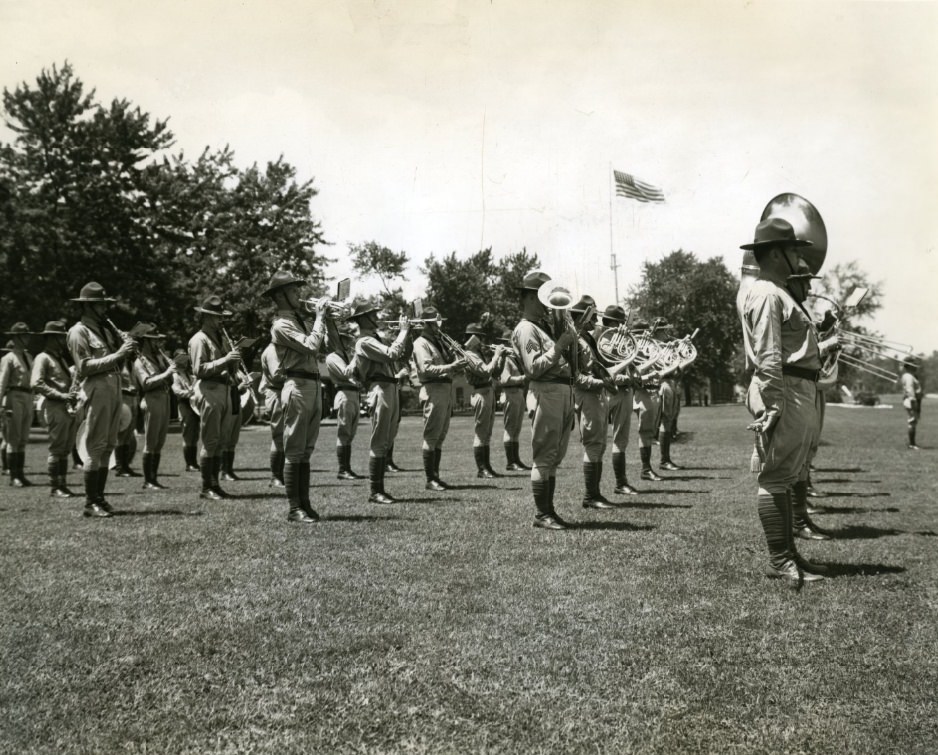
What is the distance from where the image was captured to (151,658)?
460 centimetres

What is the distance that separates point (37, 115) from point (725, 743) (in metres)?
33.3

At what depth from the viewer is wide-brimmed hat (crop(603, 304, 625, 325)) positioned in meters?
12.7

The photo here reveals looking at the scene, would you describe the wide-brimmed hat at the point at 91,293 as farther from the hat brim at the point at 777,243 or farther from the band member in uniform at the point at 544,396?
the hat brim at the point at 777,243

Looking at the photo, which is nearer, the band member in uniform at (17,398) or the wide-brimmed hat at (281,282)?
the wide-brimmed hat at (281,282)

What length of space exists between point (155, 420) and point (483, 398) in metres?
5.86

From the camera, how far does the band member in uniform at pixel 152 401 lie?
13023mm

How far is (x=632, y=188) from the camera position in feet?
62.6

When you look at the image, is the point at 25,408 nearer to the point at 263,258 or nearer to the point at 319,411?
the point at 319,411

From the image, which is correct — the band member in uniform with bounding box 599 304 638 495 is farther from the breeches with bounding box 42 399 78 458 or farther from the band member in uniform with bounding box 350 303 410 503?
the breeches with bounding box 42 399 78 458

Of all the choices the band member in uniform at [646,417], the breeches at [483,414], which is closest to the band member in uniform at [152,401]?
the breeches at [483,414]

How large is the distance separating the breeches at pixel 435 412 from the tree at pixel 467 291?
169ft

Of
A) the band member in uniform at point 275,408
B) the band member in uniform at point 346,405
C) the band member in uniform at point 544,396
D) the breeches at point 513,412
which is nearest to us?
the band member in uniform at point 544,396

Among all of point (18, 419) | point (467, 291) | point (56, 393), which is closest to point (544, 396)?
point (56, 393)

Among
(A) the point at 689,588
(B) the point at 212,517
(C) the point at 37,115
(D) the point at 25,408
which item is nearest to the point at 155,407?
(D) the point at 25,408
